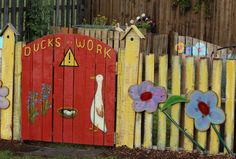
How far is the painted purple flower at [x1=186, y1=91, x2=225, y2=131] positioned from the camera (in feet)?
23.3

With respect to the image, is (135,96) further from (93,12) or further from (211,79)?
(93,12)

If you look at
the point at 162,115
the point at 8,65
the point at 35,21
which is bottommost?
the point at 162,115

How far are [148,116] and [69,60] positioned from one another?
1.20 meters

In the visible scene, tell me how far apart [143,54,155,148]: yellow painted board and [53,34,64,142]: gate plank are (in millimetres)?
1063

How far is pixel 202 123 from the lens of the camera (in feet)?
23.5

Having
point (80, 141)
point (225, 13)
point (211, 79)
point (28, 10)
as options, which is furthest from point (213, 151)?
point (225, 13)

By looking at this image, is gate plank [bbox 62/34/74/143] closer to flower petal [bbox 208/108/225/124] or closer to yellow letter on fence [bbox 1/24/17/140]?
yellow letter on fence [bbox 1/24/17/140]

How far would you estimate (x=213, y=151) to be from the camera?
721 cm

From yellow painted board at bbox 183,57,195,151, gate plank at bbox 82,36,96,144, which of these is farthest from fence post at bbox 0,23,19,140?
yellow painted board at bbox 183,57,195,151

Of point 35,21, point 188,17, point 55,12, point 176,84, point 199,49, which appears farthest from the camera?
point 188,17

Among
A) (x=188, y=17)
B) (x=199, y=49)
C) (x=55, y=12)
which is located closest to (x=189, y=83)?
(x=199, y=49)

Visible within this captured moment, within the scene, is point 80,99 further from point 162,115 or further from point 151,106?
point 162,115

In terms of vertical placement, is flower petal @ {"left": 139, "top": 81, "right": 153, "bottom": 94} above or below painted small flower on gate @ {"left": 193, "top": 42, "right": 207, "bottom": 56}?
below

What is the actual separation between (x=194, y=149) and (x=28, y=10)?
8.13 m
